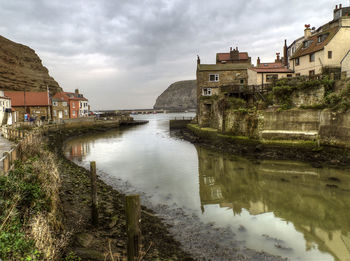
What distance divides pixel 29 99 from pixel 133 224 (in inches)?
2392

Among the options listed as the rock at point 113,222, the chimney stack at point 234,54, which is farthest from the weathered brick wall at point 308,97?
the chimney stack at point 234,54

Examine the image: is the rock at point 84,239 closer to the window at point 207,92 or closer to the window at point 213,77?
the window at point 207,92

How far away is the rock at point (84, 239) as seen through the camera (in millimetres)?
7417

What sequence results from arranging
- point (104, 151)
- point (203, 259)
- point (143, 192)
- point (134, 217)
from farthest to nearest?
point (104, 151)
point (143, 192)
point (203, 259)
point (134, 217)

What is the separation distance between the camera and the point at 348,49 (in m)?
28.8

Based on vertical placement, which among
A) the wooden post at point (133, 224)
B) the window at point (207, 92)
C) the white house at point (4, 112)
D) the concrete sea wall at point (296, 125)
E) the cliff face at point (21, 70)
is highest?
the cliff face at point (21, 70)

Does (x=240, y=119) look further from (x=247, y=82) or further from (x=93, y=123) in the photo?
(x=93, y=123)

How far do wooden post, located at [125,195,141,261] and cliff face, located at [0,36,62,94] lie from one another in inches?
3439

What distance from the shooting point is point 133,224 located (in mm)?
5527

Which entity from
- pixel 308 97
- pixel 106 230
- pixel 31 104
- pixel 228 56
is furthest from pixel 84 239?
pixel 31 104

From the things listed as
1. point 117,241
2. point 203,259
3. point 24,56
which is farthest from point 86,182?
point 24,56

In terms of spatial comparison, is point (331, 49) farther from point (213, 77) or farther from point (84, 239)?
point (84, 239)

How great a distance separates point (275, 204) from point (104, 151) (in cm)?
2403

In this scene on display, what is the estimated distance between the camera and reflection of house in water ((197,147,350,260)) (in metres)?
9.41
